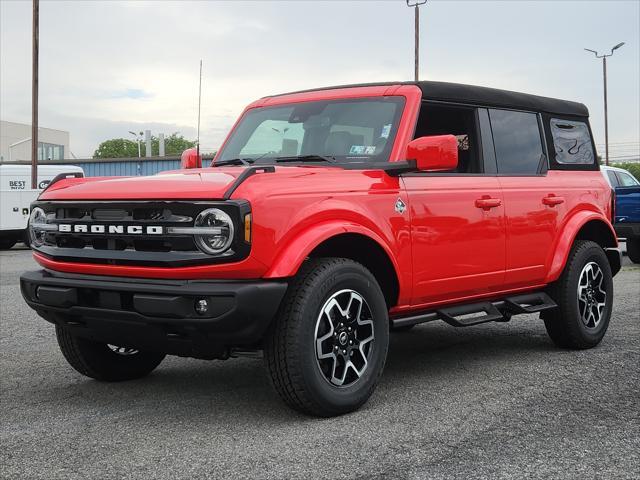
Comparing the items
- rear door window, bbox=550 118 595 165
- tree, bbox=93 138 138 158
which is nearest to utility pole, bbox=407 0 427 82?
rear door window, bbox=550 118 595 165

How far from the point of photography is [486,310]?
18.7ft

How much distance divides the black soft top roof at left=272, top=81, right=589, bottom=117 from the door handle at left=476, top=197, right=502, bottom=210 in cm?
72

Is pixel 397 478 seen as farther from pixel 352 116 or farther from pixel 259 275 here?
pixel 352 116

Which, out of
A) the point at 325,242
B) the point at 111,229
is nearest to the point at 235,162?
the point at 325,242

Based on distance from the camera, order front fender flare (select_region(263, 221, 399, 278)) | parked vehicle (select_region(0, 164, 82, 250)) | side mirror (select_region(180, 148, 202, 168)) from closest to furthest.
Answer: front fender flare (select_region(263, 221, 399, 278)), side mirror (select_region(180, 148, 202, 168)), parked vehicle (select_region(0, 164, 82, 250))

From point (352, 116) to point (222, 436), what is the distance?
2.26 m

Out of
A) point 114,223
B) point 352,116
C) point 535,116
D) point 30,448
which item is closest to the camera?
point 30,448

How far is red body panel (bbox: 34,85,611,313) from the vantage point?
13.5 feet

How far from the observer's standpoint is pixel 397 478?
343 centimetres

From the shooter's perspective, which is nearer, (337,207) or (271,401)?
(337,207)

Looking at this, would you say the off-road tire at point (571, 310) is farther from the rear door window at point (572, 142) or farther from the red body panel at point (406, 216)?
the rear door window at point (572, 142)

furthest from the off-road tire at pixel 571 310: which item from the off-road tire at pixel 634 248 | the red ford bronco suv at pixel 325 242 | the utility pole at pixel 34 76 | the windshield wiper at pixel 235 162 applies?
the utility pole at pixel 34 76

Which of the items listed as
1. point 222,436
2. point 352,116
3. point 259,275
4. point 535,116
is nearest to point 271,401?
point 222,436

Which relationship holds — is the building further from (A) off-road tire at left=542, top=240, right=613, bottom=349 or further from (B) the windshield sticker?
(B) the windshield sticker
